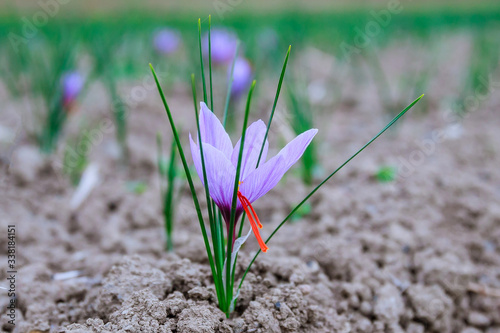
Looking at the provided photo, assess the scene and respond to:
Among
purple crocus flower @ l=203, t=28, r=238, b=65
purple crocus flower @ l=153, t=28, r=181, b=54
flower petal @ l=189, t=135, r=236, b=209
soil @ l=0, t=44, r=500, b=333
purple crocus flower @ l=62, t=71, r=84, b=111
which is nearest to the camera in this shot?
flower petal @ l=189, t=135, r=236, b=209

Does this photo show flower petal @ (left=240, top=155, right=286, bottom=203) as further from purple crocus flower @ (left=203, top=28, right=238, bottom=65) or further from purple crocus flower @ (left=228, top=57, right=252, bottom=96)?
purple crocus flower @ (left=203, top=28, right=238, bottom=65)

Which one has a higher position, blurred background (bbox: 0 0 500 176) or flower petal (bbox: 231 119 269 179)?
blurred background (bbox: 0 0 500 176)

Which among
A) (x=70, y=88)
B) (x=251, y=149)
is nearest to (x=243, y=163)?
(x=251, y=149)

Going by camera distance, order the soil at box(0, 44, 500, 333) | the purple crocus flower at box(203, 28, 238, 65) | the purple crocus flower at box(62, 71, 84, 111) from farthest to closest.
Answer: the purple crocus flower at box(203, 28, 238, 65), the purple crocus flower at box(62, 71, 84, 111), the soil at box(0, 44, 500, 333)

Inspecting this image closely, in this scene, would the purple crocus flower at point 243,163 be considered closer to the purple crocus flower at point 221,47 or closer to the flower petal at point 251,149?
the flower petal at point 251,149

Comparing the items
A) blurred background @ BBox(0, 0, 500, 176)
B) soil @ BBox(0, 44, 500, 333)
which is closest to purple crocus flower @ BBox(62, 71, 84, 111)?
blurred background @ BBox(0, 0, 500, 176)

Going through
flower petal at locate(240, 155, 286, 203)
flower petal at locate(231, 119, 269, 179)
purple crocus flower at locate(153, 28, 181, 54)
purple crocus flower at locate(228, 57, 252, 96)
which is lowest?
flower petal at locate(240, 155, 286, 203)
